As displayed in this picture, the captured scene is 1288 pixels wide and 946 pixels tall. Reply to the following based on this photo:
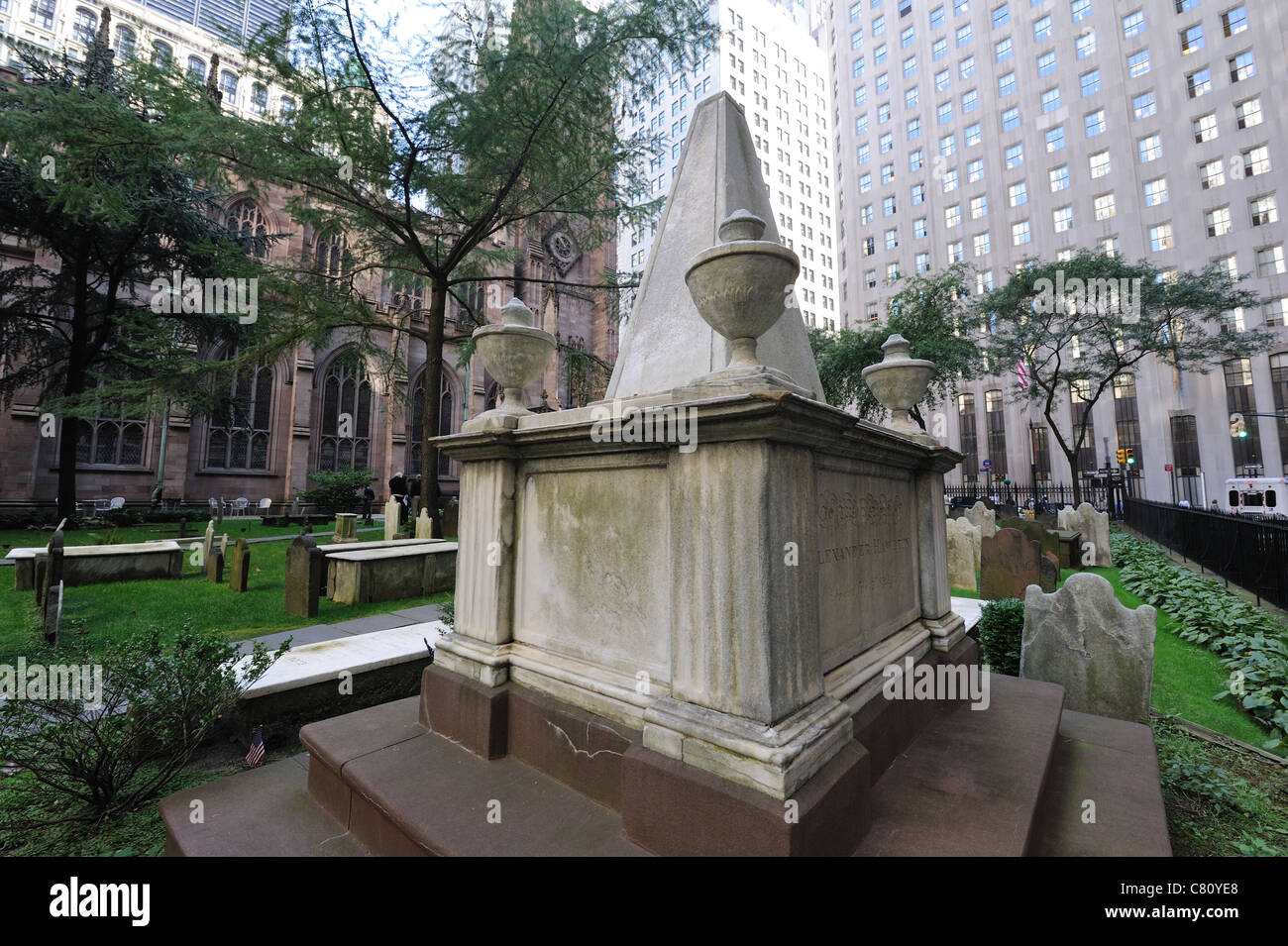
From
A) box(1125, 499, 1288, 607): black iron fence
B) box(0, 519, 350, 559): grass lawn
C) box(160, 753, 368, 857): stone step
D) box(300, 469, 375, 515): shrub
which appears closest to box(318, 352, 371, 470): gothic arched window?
box(300, 469, 375, 515): shrub

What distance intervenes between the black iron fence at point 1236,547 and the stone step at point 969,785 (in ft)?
26.4

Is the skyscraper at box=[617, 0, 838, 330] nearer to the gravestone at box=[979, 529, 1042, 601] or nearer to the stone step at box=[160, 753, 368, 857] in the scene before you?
the gravestone at box=[979, 529, 1042, 601]

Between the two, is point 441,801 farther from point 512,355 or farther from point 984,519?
point 984,519

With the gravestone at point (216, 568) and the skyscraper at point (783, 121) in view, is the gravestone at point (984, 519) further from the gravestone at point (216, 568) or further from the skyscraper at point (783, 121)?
the skyscraper at point (783, 121)

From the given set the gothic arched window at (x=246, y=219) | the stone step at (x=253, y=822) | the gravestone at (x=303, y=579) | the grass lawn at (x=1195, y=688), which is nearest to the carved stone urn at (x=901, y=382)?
the grass lawn at (x=1195, y=688)

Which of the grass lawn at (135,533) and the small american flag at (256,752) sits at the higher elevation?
the grass lawn at (135,533)

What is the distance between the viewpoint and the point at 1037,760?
299 centimetres

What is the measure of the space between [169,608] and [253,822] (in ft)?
22.5

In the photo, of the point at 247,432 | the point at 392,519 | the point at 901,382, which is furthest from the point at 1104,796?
the point at 247,432

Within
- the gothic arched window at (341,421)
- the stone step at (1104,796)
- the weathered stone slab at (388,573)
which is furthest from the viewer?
the gothic arched window at (341,421)

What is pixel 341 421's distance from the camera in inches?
1080

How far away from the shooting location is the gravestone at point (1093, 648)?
446 cm

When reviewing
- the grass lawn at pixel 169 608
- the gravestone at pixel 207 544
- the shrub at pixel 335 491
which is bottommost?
the grass lawn at pixel 169 608
